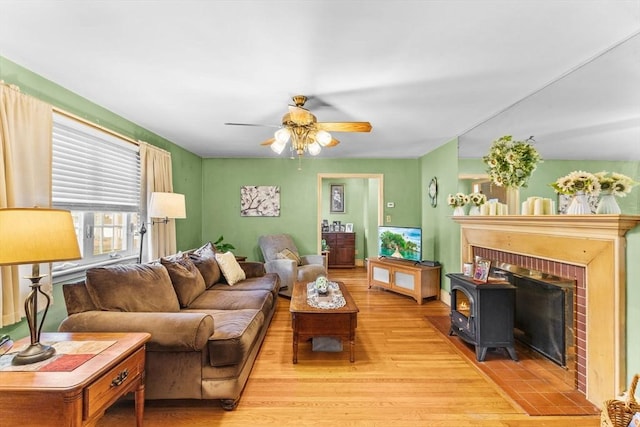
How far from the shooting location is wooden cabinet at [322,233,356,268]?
7055 millimetres

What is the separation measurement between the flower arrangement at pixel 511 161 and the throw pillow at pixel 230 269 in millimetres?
3057

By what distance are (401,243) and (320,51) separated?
349 cm

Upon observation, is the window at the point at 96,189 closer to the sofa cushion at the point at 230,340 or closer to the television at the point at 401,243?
the sofa cushion at the point at 230,340

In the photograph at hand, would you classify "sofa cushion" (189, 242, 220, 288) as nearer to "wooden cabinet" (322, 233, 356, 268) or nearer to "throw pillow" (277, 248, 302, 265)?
"throw pillow" (277, 248, 302, 265)

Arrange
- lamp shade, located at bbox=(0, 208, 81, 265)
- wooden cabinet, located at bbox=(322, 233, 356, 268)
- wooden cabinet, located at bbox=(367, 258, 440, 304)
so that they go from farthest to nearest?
wooden cabinet, located at bbox=(322, 233, 356, 268), wooden cabinet, located at bbox=(367, 258, 440, 304), lamp shade, located at bbox=(0, 208, 81, 265)

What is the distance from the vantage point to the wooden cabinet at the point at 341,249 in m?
7.05

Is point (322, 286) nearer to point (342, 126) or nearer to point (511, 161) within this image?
point (342, 126)

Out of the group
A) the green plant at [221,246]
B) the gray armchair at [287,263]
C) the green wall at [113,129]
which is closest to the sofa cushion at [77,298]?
the green wall at [113,129]

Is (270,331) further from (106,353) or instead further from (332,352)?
(106,353)

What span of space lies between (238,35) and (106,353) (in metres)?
1.85

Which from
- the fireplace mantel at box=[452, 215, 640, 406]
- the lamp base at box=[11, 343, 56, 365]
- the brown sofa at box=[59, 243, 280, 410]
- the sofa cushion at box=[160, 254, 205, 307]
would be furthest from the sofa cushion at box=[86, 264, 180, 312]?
the fireplace mantel at box=[452, 215, 640, 406]

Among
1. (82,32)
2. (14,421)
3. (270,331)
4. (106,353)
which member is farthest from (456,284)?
(82,32)

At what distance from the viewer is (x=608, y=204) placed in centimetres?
187

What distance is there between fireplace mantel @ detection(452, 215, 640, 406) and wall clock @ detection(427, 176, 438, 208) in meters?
2.20
